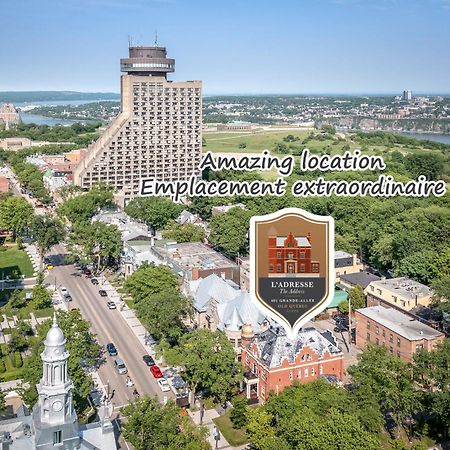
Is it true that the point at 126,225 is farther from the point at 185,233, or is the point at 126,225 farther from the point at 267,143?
the point at 267,143

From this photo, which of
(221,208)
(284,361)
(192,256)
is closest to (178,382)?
(284,361)

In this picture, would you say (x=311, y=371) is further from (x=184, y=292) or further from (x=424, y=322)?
(x=184, y=292)

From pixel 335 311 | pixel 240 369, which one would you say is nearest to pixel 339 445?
pixel 240 369

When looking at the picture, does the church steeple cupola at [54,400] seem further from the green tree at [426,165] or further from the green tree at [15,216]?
the green tree at [426,165]

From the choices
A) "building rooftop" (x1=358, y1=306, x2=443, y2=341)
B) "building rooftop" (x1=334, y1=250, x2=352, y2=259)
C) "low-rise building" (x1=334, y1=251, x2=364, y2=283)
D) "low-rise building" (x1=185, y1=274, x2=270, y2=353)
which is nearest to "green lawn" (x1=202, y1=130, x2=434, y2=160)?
"building rooftop" (x1=334, y1=250, x2=352, y2=259)

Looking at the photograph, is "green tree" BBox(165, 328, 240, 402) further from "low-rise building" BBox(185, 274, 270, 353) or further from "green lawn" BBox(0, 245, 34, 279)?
"green lawn" BBox(0, 245, 34, 279)

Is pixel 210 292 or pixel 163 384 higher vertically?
pixel 210 292
